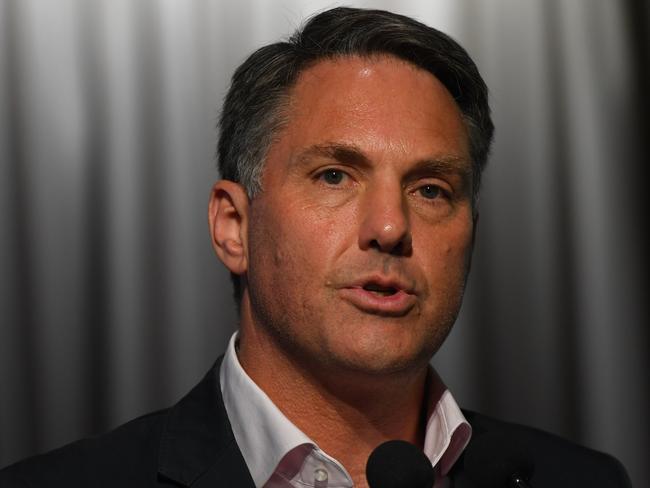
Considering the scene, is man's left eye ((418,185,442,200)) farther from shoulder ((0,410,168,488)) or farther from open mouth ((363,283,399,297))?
shoulder ((0,410,168,488))

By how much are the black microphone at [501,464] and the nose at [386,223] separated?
0.37 m

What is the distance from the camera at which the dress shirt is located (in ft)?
5.53

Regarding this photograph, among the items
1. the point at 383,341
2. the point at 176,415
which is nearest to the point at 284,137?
the point at 383,341

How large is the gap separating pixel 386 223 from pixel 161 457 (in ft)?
1.90

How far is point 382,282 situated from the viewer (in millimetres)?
1664

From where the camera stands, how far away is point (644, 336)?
8.74 ft

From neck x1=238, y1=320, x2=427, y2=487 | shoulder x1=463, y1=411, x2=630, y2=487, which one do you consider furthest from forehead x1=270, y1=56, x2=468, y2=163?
shoulder x1=463, y1=411, x2=630, y2=487

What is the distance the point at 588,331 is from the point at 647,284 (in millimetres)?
219

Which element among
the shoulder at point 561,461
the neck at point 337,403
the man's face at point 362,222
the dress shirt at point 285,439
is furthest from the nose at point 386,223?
the shoulder at point 561,461

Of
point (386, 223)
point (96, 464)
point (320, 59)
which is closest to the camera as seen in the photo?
point (386, 223)

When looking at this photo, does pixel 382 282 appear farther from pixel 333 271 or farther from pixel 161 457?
pixel 161 457

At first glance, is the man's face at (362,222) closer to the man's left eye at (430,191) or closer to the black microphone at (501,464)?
the man's left eye at (430,191)

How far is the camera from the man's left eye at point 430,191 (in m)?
1.80

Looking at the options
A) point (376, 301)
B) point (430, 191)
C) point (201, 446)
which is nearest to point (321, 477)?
point (201, 446)
